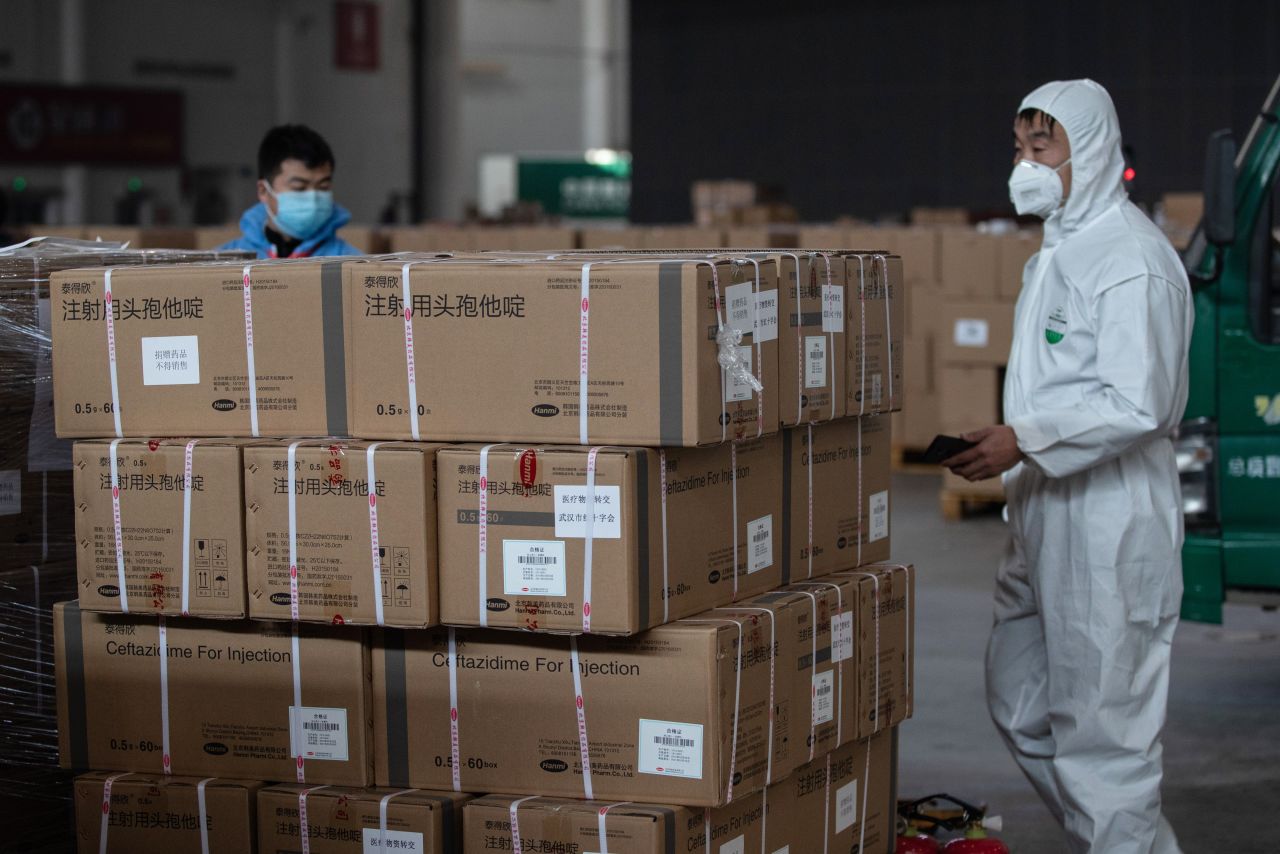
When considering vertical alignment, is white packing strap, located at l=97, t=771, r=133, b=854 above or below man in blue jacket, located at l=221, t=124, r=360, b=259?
below

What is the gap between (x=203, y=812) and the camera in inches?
123

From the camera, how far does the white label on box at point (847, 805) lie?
338 centimetres

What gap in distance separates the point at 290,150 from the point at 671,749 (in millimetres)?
2415

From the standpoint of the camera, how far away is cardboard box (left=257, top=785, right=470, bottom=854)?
9.70 feet

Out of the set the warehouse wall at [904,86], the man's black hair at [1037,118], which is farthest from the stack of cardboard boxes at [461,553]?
the warehouse wall at [904,86]

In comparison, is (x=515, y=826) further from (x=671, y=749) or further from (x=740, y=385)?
(x=740, y=385)

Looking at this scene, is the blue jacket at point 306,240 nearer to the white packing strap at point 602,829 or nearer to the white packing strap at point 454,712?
the white packing strap at point 454,712

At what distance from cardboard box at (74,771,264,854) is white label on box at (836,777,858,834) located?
1189 millimetres

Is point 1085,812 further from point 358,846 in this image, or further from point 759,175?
point 759,175

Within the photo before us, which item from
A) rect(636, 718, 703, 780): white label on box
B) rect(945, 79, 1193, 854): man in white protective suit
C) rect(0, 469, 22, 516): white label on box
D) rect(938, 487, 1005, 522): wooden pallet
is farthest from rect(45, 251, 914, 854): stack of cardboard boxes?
rect(938, 487, 1005, 522): wooden pallet

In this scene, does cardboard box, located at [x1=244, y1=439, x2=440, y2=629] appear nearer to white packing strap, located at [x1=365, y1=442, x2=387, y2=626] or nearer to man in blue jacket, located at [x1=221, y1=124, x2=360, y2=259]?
white packing strap, located at [x1=365, y1=442, x2=387, y2=626]

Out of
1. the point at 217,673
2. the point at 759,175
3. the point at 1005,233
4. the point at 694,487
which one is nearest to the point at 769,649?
the point at 694,487

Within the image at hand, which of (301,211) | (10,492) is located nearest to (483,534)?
(10,492)

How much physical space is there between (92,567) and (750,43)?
52.8 ft
